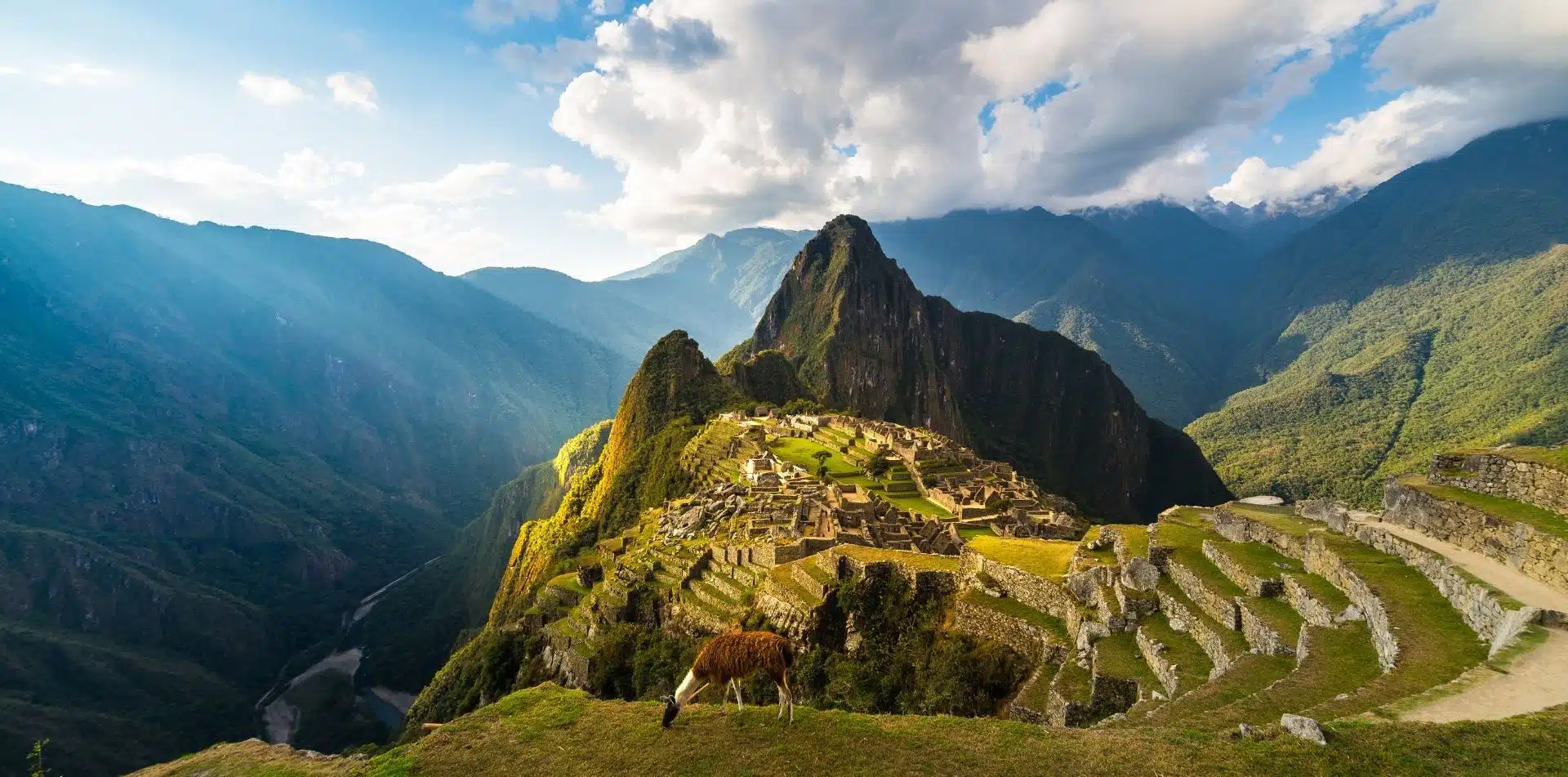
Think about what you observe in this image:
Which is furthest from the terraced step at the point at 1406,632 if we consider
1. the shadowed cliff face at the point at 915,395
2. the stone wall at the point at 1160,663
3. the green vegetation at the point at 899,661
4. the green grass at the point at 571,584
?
the shadowed cliff face at the point at 915,395

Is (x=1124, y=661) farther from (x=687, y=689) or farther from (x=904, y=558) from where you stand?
(x=687, y=689)

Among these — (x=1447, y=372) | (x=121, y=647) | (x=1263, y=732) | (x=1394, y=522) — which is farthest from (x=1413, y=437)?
(x=121, y=647)

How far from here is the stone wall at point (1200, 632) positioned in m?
15.4

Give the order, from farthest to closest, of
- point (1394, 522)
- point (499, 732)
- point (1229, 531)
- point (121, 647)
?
point (121, 647), point (1229, 531), point (1394, 522), point (499, 732)

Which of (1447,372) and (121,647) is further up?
(1447,372)

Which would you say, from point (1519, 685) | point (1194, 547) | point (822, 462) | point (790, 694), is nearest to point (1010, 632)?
point (1194, 547)

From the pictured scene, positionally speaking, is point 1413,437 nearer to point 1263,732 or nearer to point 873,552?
point 873,552

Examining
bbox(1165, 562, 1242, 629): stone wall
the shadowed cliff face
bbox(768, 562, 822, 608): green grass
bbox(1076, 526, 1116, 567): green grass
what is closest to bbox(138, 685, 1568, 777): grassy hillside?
bbox(1165, 562, 1242, 629): stone wall

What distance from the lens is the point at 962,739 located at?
10539 mm

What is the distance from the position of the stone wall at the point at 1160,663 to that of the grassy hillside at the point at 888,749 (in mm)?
5363

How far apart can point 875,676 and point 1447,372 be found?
10332 inches

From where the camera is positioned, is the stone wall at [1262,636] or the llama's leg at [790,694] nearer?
the llama's leg at [790,694]

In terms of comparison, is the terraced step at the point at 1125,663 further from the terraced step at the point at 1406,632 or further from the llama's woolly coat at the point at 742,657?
the llama's woolly coat at the point at 742,657

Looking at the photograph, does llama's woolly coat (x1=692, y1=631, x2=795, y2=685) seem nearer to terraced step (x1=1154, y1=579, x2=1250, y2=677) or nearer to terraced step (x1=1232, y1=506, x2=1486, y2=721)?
terraced step (x1=1232, y1=506, x2=1486, y2=721)
